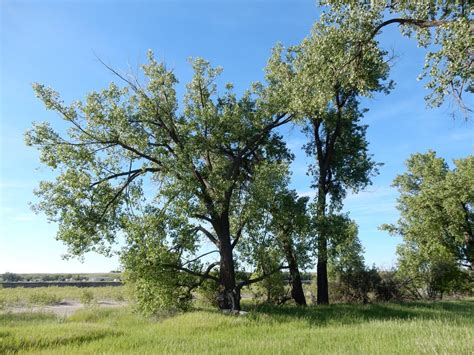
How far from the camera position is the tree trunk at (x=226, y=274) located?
2023 centimetres

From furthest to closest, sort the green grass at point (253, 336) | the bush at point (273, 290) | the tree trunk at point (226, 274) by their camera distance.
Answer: the bush at point (273, 290), the tree trunk at point (226, 274), the green grass at point (253, 336)

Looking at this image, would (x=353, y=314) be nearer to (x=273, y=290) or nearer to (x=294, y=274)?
(x=294, y=274)

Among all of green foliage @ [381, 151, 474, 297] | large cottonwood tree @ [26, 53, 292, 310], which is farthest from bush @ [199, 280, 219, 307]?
green foliage @ [381, 151, 474, 297]

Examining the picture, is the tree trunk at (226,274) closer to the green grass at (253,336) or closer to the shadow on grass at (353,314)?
the shadow on grass at (353,314)

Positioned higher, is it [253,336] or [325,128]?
[325,128]

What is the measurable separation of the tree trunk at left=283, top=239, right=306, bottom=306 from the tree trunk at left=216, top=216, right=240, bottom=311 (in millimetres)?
3068

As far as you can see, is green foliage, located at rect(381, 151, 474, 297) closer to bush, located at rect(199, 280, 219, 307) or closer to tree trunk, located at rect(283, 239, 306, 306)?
tree trunk, located at rect(283, 239, 306, 306)

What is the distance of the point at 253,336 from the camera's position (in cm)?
1291

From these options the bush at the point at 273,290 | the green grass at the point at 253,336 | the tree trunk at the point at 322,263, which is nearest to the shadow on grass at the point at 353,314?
the green grass at the point at 253,336

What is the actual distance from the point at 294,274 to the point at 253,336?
1044cm

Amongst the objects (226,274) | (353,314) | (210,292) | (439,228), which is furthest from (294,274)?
(439,228)

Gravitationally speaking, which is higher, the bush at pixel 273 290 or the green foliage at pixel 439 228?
the green foliage at pixel 439 228

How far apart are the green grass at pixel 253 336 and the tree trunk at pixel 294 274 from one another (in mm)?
3486

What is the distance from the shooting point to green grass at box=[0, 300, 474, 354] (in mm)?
9094
